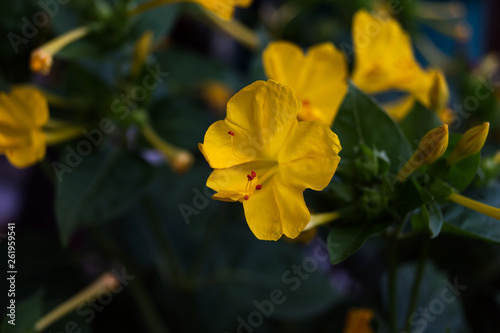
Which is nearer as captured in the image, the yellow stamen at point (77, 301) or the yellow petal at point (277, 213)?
the yellow petal at point (277, 213)

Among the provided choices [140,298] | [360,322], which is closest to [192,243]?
[140,298]

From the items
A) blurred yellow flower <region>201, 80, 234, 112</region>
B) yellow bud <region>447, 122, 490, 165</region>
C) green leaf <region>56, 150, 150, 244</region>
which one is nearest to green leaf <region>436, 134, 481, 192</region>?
yellow bud <region>447, 122, 490, 165</region>

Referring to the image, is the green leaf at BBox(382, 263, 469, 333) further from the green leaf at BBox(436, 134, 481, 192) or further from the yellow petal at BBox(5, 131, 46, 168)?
the yellow petal at BBox(5, 131, 46, 168)

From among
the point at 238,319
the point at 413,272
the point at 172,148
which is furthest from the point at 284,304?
the point at 172,148

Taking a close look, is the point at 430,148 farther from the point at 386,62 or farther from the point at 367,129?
the point at 386,62

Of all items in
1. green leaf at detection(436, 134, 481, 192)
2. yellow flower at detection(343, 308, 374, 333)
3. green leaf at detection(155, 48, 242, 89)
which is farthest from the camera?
green leaf at detection(155, 48, 242, 89)

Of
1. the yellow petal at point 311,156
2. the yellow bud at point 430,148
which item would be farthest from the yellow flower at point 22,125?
the yellow bud at point 430,148

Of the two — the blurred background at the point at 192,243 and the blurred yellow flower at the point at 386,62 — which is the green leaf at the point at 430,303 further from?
the blurred yellow flower at the point at 386,62
